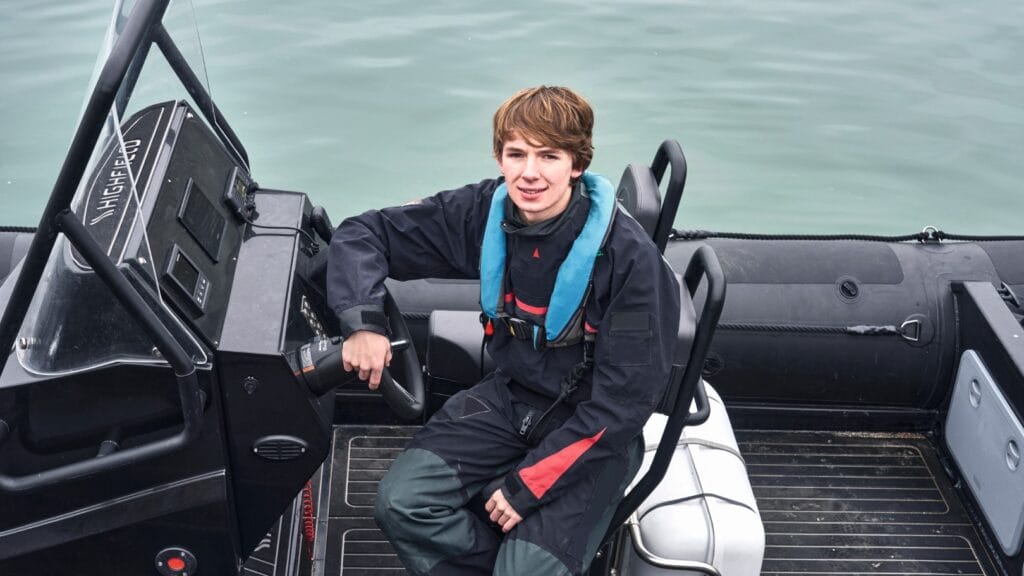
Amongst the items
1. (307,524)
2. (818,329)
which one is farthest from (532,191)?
(818,329)

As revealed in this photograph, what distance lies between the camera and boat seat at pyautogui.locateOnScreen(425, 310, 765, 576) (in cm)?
211

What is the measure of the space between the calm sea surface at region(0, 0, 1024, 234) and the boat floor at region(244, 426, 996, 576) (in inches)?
60.7

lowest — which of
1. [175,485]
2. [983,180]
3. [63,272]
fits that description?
[983,180]

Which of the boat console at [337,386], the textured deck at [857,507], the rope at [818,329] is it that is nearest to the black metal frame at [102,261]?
the boat console at [337,386]

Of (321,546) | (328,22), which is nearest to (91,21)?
(328,22)

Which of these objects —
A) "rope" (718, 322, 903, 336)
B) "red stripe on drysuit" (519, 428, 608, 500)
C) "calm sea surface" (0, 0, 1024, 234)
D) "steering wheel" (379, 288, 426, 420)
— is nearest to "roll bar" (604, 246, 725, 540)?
"red stripe on drysuit" (519, 428, 608, 500)

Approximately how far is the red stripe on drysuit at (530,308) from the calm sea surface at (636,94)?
8.06 ft

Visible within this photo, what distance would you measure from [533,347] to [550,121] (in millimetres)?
413

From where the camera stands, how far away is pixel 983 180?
4.75 metres

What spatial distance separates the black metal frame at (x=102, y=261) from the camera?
150 cm

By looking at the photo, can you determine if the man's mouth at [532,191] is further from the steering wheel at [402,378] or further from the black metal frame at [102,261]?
the black metal frame at [102,261]

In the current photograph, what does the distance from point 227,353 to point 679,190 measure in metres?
0.95

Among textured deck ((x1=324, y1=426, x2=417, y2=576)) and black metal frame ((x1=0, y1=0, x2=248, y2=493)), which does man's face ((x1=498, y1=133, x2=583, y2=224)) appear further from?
textured deck ((x1=324, y1=426, x2=417, y2=576))

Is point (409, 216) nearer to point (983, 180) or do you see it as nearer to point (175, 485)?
point (175, 485)
